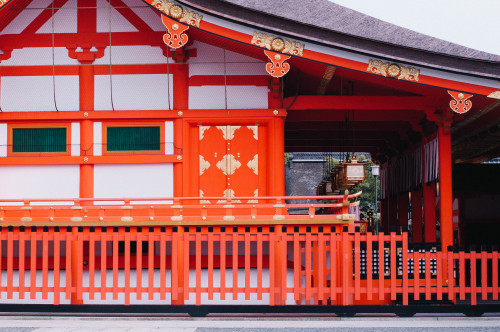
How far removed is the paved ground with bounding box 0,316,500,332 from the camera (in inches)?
371

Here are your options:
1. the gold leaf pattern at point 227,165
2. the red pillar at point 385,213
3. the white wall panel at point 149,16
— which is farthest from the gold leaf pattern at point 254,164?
the red pillar at point 385,213

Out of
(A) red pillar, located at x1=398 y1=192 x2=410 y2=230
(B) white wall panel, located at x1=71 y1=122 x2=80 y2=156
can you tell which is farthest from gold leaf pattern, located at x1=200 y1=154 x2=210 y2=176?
(A) red pillar, located at x1=398 y1=192 x2=410 y2=230

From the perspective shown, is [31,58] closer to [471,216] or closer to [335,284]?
[335,284]

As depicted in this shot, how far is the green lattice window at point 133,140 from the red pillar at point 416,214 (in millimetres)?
7903

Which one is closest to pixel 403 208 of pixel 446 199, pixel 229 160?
pixel 446 199

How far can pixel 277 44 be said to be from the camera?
36.9ft

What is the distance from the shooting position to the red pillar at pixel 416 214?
1755 cm

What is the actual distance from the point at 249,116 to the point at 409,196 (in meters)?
7.43

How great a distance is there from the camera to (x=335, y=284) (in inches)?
405

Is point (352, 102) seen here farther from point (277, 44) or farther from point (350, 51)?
point (277, 44)

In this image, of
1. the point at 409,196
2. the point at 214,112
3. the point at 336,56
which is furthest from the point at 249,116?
the point at 409,196

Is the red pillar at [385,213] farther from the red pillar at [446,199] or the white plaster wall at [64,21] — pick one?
the white plaster wall at [64,21]

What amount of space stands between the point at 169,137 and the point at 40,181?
2770 mm

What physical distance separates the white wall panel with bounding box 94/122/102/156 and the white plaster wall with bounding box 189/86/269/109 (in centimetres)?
189
